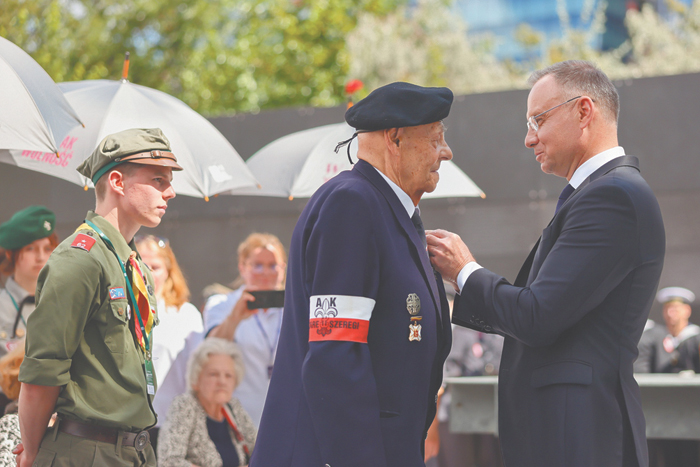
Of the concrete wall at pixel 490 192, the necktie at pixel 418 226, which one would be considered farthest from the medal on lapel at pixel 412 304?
the concrete wall at pixel 490 192

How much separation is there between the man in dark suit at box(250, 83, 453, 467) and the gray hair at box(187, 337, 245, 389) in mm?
2655

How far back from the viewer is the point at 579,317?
7.08 feet

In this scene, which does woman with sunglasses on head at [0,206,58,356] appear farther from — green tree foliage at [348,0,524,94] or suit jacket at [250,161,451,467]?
green tree foliage at [348,0,524,94]

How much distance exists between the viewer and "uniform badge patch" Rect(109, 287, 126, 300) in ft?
8.04

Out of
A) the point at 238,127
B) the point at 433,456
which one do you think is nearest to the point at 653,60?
the point at 238,127

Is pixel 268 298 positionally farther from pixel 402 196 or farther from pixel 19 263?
pixel 402 196

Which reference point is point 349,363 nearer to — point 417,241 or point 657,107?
point 417,241

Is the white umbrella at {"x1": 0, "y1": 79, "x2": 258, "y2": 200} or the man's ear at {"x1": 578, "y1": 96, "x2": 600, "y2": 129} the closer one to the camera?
the man's ear at {"x1": 578, "y1": 96, "x2": 600, "y2": 129}

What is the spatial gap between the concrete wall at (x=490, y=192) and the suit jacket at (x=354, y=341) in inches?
204

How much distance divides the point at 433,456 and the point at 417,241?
4082 mm

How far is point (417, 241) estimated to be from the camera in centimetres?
208

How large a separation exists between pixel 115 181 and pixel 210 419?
2.23 m

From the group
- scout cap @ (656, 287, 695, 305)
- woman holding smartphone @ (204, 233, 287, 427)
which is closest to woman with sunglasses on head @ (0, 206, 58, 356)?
woman holding smartphone @ (204, 233, 287, 427)

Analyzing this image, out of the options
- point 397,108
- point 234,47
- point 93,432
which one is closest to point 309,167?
point 93,432
